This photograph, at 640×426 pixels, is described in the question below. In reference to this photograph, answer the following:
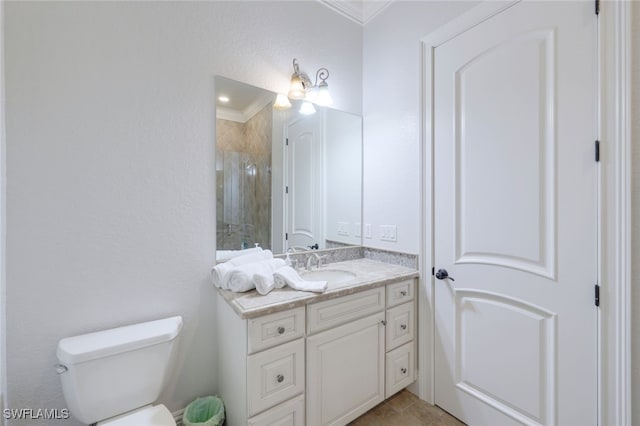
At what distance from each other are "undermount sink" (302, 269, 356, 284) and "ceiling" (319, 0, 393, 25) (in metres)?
1.96

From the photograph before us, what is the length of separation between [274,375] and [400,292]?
0.89 m

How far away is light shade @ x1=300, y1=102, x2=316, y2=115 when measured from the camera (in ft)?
6.37

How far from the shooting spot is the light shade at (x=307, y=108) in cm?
194

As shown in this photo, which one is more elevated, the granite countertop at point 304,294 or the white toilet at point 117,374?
the granite countertop at point 304,294

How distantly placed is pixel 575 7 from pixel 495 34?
315 mm

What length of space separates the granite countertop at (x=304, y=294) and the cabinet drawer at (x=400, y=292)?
0.04 metres

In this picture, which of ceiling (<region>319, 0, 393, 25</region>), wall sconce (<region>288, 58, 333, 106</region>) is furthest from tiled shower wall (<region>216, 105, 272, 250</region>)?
ceiling (<region>319, 0, 393, 25</region>)

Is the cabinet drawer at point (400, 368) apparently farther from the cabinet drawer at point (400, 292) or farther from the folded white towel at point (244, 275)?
the folded white towel at point (244, 275)

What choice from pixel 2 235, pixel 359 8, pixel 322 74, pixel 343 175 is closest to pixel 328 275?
pixel 343 175

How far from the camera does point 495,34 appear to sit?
142cm

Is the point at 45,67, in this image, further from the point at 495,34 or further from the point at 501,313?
the point at 501,313

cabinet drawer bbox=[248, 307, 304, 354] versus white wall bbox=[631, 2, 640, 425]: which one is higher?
white wall bbox=[631, 2, 640, 425]

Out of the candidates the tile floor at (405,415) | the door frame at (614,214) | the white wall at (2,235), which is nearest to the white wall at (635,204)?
the door frame at (614,214)

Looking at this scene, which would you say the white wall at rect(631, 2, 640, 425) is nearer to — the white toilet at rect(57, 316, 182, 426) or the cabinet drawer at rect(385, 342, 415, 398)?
the cabinet drawer at rect(385, 342, 415, 398)
